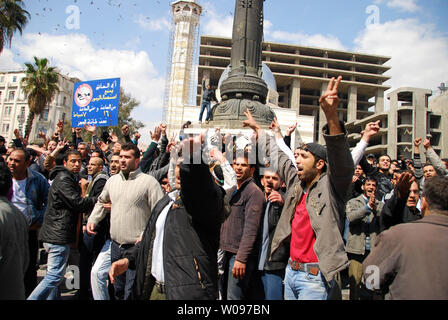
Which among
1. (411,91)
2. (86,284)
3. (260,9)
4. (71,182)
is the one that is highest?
(411,91)

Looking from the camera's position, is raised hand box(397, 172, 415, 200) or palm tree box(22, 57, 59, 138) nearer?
raised hand box(397, 172, 415, 200)

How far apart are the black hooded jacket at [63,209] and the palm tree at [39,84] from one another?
2358 centimetres

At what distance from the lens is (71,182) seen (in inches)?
161

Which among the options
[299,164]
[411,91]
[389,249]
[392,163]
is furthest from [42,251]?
[411,91]

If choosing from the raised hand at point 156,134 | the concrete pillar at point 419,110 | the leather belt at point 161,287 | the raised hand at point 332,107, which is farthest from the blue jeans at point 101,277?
the concrete pillar at point 419,110

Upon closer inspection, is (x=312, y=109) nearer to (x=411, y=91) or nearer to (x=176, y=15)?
(x=411, y=91)

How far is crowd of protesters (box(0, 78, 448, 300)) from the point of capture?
2002 millimetres

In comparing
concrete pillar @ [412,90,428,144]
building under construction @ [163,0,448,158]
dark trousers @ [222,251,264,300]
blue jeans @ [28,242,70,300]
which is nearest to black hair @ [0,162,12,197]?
blue jeans @ [28,242,70,300]

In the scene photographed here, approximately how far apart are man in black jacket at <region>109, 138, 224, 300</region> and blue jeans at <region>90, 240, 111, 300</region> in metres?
1.20

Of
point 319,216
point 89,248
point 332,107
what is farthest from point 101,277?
point 332,107

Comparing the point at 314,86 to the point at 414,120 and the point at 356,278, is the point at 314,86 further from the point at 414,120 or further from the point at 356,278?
the point at 356,278

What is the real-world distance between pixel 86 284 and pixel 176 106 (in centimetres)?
4436

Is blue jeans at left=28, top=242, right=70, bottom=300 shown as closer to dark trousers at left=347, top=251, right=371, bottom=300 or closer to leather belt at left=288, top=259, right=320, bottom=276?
leather belt at left=288, top=259, right=320, bottom=276

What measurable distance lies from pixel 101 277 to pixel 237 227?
1704 mm
